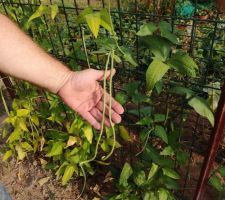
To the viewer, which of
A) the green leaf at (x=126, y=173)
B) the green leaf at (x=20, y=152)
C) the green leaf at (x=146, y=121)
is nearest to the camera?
the green leaf at (x=146, y=121)

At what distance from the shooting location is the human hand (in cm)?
144

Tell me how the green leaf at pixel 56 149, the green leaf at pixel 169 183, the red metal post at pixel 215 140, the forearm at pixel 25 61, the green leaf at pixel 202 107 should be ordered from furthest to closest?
1. the green leaf at pixel 56 149
2. the green leaf at pixel 169 183
3. the forearm at pixel 25 61
4. the green leaf at pixel 202 107
5. the red metal post at pixel 215 140

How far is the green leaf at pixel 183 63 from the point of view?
47.8 inches

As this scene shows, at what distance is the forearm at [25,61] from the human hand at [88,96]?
0.05 meters

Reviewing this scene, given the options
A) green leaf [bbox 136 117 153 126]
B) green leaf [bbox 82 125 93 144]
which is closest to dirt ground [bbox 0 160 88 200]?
green leaf [bbox 82 125 93 144]

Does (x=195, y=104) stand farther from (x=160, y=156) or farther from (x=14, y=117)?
(x=14, y=117)

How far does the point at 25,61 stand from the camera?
56.2 inches

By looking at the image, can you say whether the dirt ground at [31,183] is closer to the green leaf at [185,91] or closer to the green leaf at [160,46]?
the green leaf at [185,91]

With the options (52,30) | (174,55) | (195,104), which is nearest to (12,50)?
(52,30)

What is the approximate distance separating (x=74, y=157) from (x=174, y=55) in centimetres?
96

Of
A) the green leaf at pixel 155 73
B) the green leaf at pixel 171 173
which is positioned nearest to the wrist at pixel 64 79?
the green leaf at pixel 155 73

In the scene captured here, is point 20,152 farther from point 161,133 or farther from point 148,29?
point 148,29

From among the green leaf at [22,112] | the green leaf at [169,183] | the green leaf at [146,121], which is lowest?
the green leaf at [169,183]

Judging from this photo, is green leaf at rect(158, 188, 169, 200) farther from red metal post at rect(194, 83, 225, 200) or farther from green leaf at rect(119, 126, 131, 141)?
green leaf at rect(119, 126, 131, 141)
